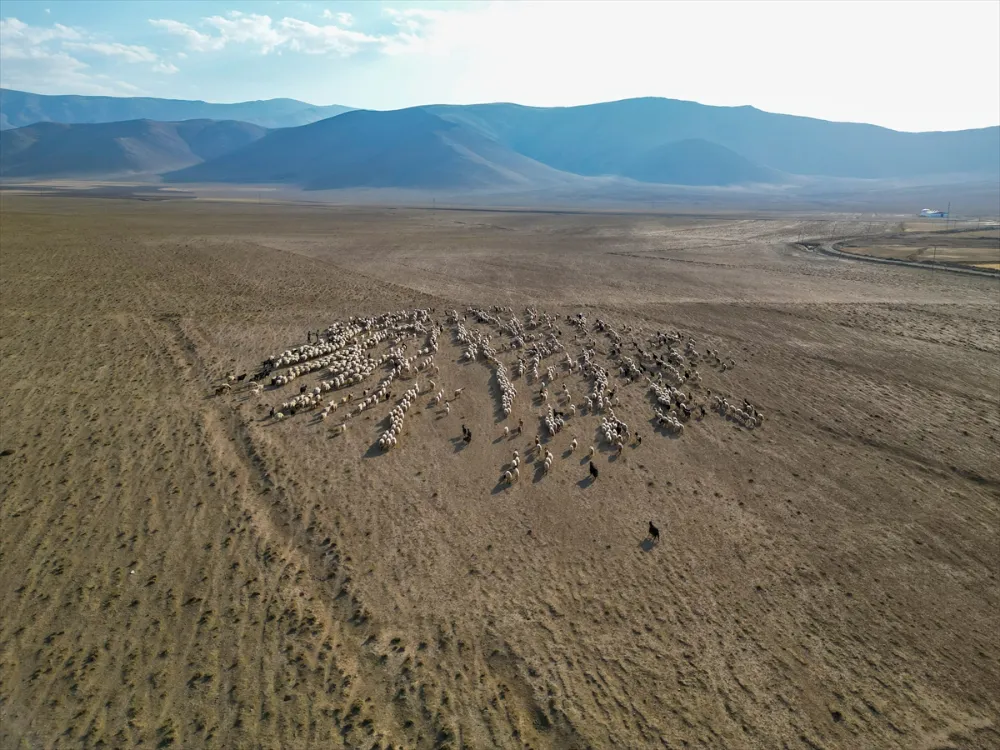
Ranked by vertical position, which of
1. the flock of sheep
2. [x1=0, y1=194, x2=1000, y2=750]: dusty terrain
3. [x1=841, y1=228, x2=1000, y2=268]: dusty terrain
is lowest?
[x1=0, y1=194, x2=1000, y2=750]: dusty terrain

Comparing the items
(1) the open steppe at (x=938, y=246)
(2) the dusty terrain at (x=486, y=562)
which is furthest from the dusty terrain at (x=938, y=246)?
(2) the dusty terrain at (x=486, y=562)

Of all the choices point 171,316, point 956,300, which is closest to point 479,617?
point 171,316

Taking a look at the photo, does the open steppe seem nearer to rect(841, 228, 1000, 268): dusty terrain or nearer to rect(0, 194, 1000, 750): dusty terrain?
rect(841, 228, 1000, 268): dusty terrain

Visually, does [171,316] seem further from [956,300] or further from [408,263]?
[956,300]

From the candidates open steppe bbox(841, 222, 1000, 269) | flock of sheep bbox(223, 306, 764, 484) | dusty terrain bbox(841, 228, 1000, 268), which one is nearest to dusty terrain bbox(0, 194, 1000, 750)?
flock of sheep bbox(223, 306, 764, 484)

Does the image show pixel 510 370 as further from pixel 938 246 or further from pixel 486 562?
pixel 938 246

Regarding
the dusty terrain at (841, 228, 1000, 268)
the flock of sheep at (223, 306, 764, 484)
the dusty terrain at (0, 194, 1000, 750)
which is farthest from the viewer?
the dusty terrain at (841, 228, 1000, 268)

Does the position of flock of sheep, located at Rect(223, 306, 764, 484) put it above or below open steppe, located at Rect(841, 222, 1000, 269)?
below

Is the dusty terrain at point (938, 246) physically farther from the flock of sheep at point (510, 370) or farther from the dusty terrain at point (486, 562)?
the flock of sheep at point (510, 370)
